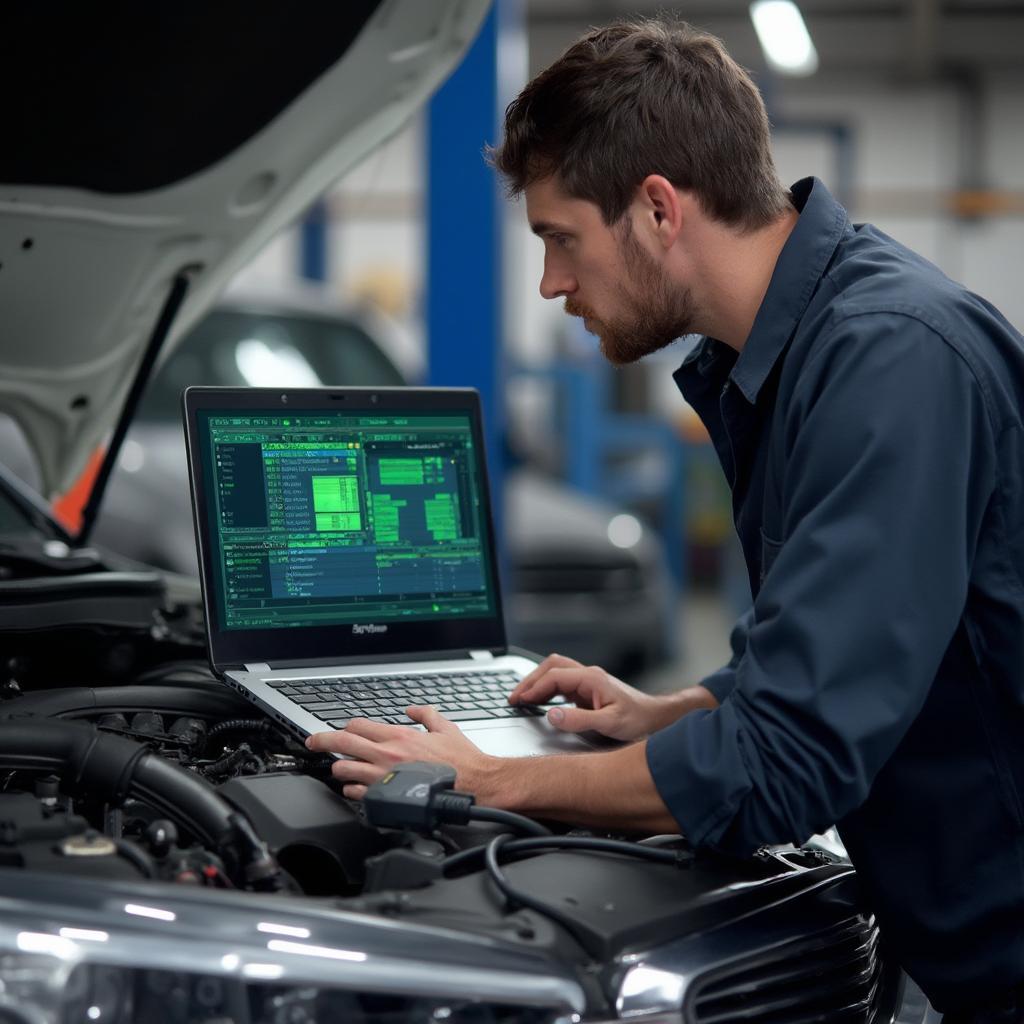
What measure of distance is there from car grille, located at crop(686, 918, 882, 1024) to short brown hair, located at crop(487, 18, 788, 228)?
0.67 meters

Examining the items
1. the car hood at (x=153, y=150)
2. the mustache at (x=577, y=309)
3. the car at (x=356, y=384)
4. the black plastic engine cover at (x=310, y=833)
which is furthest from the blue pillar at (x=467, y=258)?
the black plastic engine cover at (x=310, y=833)

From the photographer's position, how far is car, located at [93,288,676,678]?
401cm

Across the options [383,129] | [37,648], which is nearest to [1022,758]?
[37,648]

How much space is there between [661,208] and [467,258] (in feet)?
8.47

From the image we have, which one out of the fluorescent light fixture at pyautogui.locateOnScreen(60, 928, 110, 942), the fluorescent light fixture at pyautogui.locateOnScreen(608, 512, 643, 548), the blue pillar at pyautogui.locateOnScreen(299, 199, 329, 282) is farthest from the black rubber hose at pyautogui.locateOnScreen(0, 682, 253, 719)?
the blue pillar at pyautogui.locateOnScreen(299, 199, 329, 282)

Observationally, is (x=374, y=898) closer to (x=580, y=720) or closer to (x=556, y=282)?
(x=580, y=720)

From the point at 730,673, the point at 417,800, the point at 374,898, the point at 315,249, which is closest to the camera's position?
the point at 374,898

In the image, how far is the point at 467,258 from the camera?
3.87m

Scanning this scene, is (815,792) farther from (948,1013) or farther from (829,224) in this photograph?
(829,224)

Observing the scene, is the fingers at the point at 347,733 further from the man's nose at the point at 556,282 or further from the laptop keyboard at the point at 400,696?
the man's nose at the point at 556,282

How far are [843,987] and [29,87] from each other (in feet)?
4.46

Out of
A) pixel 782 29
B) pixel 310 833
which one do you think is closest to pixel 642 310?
pixel 310 833

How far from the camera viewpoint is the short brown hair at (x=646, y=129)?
4.34ft

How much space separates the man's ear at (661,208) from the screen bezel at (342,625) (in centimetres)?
42
